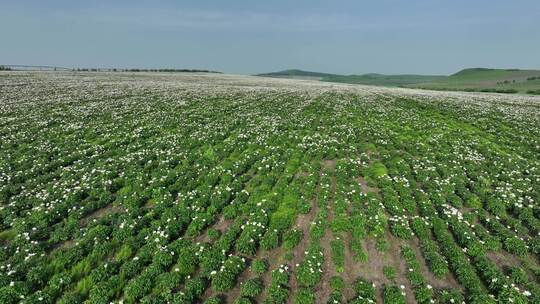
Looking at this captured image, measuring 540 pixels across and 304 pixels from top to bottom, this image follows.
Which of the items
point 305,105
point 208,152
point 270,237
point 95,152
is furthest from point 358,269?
point 305,105

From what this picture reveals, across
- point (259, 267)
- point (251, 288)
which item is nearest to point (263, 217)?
point (259, 267)

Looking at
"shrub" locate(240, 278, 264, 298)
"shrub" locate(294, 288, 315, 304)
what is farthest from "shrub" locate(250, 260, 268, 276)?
"shrub" locate(294, 288, 315, 304)

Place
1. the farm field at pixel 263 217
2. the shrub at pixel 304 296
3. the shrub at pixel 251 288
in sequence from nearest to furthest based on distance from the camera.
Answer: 1. the shrub at pixel 304 296
2. the shrub at pixel 251 288
3. the farm field at pixel 263 217

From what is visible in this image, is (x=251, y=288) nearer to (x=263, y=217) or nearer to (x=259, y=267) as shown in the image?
(x=259, y=267)

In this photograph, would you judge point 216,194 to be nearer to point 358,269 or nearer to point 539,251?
point 358,269

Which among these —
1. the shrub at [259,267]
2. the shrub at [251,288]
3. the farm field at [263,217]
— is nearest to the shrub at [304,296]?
the farm field at [263,217]

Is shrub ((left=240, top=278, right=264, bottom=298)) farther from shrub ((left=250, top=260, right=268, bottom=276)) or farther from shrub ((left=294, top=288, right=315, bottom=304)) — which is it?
shrub ((left=294, top=288, right=315, bottom=304))

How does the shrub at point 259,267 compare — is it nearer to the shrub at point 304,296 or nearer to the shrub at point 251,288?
the shrub at point 251,288

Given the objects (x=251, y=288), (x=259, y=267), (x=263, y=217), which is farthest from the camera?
(x=263, y=217)
